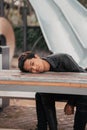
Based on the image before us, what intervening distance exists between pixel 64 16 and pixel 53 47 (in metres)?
0.80

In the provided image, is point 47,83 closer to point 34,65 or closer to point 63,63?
point 34,65

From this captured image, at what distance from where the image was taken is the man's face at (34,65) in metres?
3.50

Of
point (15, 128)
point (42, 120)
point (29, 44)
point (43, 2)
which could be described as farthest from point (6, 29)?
point (42, 120)

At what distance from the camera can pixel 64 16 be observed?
9.16 m

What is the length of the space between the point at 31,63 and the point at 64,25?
5.74 metres

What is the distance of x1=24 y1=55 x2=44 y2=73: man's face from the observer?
3.50 m

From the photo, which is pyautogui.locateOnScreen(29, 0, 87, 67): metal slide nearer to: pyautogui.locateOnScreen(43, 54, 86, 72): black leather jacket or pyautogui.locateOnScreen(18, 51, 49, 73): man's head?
Answer: pyautogui.locateOnScreen(43, 54, 86, 72): black leather jacket

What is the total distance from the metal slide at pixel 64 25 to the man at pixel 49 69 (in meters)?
4.70

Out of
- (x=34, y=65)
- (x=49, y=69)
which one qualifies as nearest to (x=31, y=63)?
(x=34, y=65)

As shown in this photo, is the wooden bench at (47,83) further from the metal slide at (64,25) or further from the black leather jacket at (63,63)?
the metal slide at (64,25)

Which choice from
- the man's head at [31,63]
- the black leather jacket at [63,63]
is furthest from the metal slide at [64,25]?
the man's head at [31,63]

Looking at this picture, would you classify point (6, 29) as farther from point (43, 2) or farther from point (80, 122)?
point (80, 122)

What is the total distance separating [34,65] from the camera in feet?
11.5

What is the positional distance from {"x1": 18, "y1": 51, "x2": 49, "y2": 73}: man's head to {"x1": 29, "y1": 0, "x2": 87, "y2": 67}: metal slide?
191 inches
